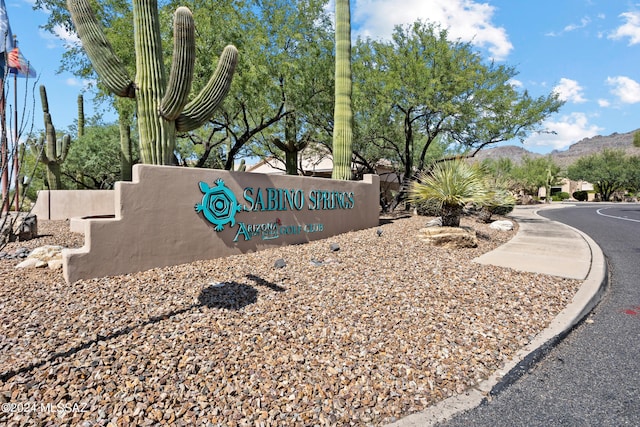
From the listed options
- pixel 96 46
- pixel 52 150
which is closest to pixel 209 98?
pixel 96 46

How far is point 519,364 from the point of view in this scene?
3.31 m

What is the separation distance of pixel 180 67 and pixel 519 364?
712 cm

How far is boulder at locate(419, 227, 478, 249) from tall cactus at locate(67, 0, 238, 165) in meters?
5.90

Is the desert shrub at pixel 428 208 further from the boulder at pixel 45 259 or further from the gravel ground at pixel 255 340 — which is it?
the boulder at pixel 45 259

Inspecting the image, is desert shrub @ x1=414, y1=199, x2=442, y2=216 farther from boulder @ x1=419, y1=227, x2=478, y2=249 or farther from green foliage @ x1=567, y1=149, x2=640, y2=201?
green foliage @ x1=567, y1=149, x2=640, y2=201

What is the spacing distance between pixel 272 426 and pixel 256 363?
2.42ft

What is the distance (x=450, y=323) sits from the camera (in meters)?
4.04

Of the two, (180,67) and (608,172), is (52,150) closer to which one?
(180,67)

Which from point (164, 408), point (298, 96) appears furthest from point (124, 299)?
point (298, 96)

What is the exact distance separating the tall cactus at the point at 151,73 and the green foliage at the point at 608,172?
65.9 meters

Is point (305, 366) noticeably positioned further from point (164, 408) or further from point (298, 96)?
point (298, 96)

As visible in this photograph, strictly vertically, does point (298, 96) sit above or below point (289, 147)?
above

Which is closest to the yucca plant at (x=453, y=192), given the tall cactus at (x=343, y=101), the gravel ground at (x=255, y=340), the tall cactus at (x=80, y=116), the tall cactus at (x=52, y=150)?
the tall cactus at (x=343, y=101)

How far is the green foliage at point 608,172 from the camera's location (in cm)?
5156
